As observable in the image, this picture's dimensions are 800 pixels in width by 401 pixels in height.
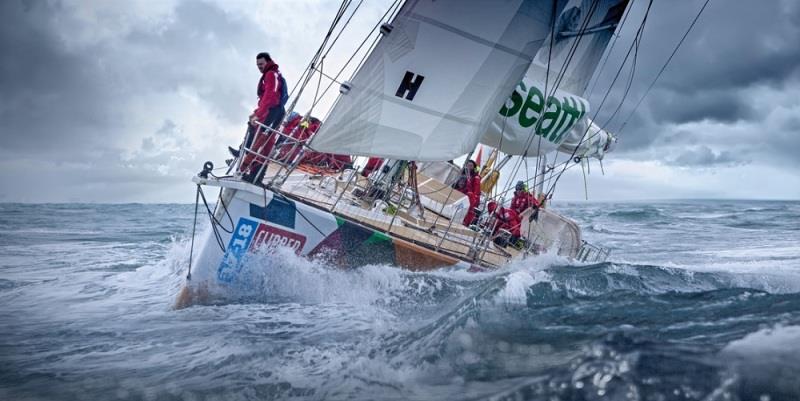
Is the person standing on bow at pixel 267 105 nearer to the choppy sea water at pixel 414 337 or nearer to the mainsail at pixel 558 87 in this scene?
the choppy sea water at pixel 414 337

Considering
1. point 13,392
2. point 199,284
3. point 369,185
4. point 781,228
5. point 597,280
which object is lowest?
point 13,392

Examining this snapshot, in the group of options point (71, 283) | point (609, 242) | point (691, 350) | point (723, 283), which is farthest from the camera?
point (609, 242)

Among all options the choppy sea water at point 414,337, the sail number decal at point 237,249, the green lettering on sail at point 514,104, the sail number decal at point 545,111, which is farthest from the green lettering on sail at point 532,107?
the sail number decal at point 237,249

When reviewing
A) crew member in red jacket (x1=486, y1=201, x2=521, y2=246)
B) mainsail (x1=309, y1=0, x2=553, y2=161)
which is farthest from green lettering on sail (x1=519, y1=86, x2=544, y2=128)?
mainsail (x1=309, y1=0, x2=553, y2=161)

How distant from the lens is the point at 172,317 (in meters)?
5.77

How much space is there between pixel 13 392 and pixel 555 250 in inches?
310

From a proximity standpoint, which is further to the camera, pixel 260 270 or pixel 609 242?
pixel 609 242

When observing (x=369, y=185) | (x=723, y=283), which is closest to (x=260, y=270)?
(x=369, y=185)

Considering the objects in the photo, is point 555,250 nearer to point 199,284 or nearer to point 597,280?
point 597,280

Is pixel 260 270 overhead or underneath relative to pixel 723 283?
underneath

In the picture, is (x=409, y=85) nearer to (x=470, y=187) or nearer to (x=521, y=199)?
(x=521, y=199)

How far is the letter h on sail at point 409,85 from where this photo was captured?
6.34 metres

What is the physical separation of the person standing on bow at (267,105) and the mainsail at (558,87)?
358cm

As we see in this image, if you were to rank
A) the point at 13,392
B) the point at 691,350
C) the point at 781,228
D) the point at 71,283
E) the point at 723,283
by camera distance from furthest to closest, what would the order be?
1. the point at 781,228
2. the point at 71,283
3. the point at 723,283
4. the point at 13,392
5. the point at 691,350
